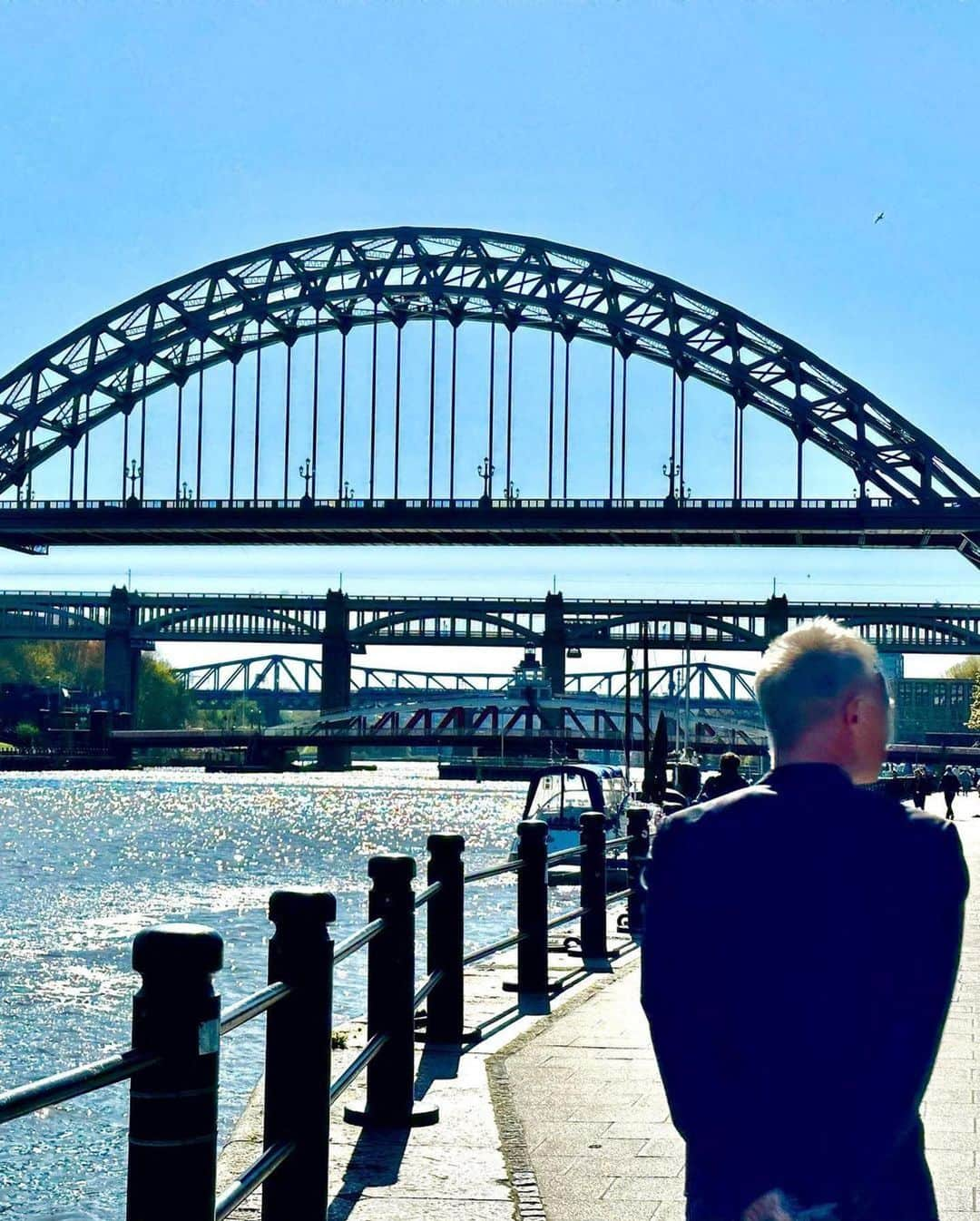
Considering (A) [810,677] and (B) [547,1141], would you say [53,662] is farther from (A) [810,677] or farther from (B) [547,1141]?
(A) [810,677]

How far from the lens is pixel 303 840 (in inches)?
2376

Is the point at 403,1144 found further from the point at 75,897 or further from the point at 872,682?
the point at 75,897

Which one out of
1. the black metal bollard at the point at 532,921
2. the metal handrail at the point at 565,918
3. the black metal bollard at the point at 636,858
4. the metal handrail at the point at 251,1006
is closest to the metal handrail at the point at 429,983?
the black metal bollard at the point at 532,921

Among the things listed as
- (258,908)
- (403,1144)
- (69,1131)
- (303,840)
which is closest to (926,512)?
(303,840)

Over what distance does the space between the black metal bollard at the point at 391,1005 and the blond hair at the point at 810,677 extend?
4390mm

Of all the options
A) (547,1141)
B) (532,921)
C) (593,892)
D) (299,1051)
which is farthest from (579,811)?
(299,1051)

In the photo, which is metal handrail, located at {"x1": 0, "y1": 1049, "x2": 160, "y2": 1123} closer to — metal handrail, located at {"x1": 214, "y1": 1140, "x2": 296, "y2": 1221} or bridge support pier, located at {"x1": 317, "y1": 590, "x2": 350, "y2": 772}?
metal handrail, located at {"x1": 214, "y1": 1140, "x2": 296, "y2": 1221}

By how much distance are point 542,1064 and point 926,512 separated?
73698 mm

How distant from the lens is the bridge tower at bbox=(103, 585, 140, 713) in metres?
141

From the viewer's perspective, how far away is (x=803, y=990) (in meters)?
3.23

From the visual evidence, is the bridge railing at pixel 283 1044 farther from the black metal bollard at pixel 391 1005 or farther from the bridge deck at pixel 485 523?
the bridge deck at pixel 485 523

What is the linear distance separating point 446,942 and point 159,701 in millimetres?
156336

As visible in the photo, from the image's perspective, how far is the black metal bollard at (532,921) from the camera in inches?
477

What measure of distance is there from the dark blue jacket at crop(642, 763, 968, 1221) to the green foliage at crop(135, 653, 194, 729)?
156m
